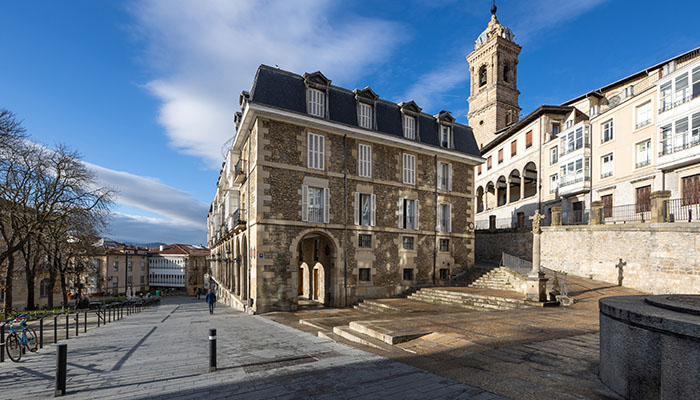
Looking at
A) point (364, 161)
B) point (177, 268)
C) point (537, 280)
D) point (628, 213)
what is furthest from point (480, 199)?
point (177, 268)

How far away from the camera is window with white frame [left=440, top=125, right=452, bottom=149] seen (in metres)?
23.5

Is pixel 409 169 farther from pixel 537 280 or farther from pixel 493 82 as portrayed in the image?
pixel 493 82

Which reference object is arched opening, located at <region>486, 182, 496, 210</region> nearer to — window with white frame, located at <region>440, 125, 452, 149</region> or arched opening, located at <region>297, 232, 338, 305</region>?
window with white frame, located at <region>440, 125, 452, 149</region>

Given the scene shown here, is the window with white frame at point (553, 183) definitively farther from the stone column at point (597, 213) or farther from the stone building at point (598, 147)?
the stone column at point (597, 213)

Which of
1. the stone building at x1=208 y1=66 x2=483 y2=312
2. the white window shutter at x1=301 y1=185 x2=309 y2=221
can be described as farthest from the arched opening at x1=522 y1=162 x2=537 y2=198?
the white window shutter at x1=301 y1=185 x2=309 y2=221

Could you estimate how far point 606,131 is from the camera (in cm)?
2566

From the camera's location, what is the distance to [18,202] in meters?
20.2

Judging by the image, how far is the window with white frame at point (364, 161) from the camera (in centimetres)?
1975

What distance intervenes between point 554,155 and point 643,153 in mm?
8239

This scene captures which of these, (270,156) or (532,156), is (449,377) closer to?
Answer: (270,156)

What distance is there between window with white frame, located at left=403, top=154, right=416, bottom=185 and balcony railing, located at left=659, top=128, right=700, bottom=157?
49.1 ft

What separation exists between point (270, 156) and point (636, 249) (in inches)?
774

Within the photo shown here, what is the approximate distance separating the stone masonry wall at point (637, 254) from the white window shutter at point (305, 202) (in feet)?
56.8

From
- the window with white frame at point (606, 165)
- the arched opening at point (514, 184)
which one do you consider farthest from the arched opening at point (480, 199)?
the window with white frame at point (606, 165)
